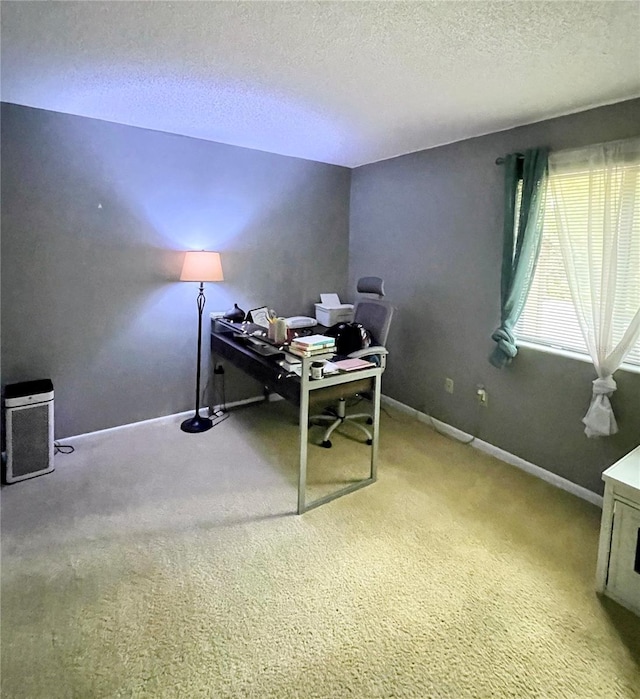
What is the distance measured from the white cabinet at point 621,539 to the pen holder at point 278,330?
6.00 ft

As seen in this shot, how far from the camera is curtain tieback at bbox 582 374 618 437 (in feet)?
7.63

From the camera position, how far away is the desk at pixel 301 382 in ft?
7.38

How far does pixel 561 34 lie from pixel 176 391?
10.9 feet

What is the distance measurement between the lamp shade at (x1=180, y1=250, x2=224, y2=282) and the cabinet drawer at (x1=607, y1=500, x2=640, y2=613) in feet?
9.24

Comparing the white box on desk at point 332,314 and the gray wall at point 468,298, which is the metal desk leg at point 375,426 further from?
the white box on desk at point 332,314

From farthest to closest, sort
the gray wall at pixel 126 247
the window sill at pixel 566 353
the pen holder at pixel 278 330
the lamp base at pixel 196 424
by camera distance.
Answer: the lamp base at pixel 196 424 < the gray wall at pixel 126 247 < the pen holder at pixel 278 330 < the window sill at pixel 566 353

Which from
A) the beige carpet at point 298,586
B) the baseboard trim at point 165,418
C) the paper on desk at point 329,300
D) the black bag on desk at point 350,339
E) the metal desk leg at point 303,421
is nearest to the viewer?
the beige carpet at point 298,586

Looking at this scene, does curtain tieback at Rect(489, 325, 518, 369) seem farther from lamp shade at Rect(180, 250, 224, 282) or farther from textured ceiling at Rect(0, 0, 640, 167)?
lamp shade at Rect(180, 250, 224, 282)

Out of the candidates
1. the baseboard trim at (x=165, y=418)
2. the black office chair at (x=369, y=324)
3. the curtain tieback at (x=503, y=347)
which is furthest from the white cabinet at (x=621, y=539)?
the baseboard trim at (x=165, y=418)

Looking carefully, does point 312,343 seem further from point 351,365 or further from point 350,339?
point 350,339

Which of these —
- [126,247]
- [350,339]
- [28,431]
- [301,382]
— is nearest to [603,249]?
[350,339]

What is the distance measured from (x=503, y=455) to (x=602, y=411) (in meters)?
0.84

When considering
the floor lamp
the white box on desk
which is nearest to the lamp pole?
the floor lamp

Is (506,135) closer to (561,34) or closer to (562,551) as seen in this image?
(561,34)
